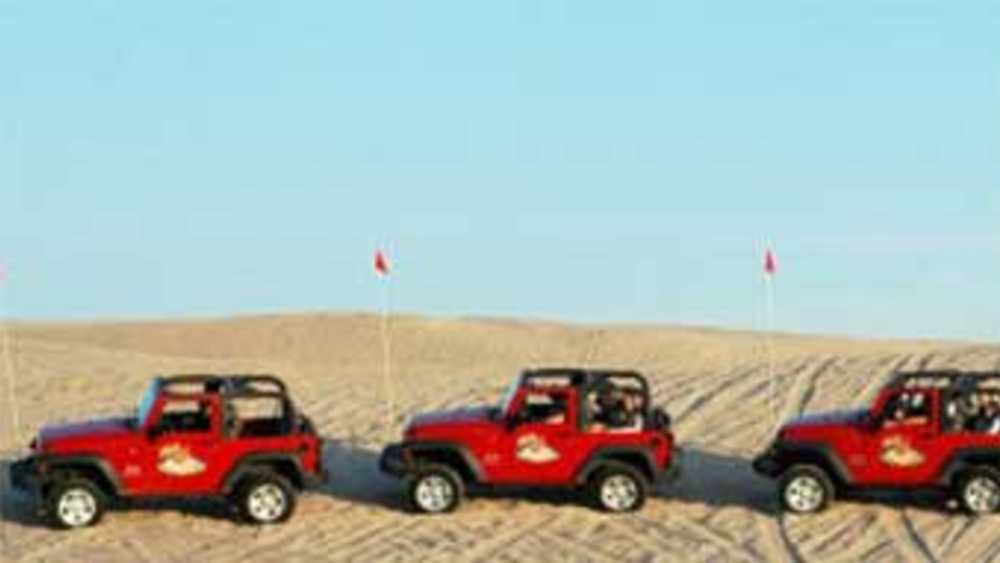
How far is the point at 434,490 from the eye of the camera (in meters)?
20.3

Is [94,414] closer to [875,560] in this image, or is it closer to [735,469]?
[735,469]

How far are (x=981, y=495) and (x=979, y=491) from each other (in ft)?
0.15

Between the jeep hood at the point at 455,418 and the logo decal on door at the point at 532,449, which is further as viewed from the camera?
the jeep hood at the point at 455,418

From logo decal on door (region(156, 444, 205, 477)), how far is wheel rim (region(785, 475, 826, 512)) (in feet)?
19.4

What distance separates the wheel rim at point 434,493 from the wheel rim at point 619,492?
1.55 meters

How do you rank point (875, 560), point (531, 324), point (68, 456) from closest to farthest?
point (875, 560) < point (68, 456) < point (531, 324)

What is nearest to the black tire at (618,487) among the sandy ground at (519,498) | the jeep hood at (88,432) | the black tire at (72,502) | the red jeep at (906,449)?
the sandy ground at (519,498)

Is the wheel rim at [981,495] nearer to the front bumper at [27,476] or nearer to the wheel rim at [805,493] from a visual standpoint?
the wheel rim at [805,493]

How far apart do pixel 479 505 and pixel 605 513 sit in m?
1.36

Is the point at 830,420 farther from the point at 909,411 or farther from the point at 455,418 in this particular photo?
the point at 455,418

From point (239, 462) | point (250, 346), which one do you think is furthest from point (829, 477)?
point (250, 346)

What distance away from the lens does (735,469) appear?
23406 millimetres

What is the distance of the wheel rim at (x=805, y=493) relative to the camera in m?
20.2

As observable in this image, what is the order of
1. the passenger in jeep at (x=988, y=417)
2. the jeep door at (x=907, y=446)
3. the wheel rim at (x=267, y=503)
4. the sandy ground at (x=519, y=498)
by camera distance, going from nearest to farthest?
1. the sandy ground at (x=519, y=498)
2. the wheel rim at (x=267, y=503)
3. the jeep door at (x=907, y=446)
4. the passenger in jeep at (x=988, y=417)
